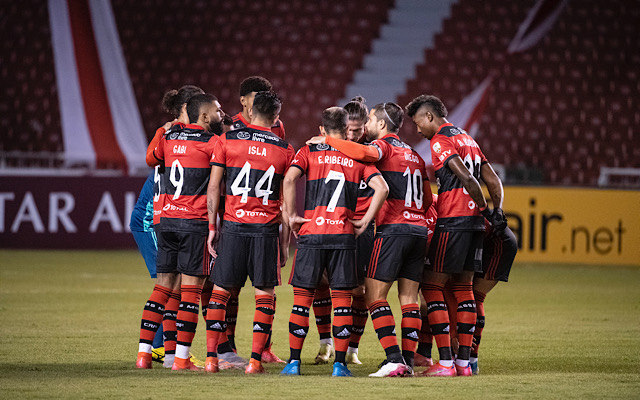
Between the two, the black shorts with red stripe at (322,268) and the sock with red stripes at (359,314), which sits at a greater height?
the black shorts with red stripe at (322,268)

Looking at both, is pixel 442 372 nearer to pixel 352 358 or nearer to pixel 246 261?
pixel 352 358

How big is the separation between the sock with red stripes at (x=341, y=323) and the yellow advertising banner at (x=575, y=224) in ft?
30.8

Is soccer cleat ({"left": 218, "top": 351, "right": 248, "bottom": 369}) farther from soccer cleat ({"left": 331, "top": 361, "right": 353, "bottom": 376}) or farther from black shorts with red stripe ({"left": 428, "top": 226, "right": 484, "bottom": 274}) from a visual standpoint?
black shorts with red stripe ({"left": 428, "top": 226, "right": 484, "bottom": 274})

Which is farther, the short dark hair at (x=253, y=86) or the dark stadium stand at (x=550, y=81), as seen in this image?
the dark stadium stand at (x=550, y=81)

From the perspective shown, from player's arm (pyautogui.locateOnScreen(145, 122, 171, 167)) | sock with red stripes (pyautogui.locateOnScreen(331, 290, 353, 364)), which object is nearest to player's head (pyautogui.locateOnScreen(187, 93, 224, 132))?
player's arm (pyautogui.locateOnScreen(145, 122, 171, 167))

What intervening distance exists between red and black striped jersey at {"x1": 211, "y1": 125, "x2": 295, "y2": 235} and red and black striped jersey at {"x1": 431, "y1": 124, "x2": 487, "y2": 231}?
116 cm

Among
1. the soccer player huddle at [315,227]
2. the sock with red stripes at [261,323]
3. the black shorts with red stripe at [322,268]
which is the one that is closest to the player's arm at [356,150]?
the soccer player huddle at [315,227]

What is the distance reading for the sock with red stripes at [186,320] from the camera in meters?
6.33

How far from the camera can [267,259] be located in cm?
623

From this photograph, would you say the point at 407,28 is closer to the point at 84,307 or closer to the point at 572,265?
the point at 572,265

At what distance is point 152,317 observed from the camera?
6.54 metres

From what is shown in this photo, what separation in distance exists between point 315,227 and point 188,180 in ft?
3.27

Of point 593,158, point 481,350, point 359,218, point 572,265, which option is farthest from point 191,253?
point 593,158

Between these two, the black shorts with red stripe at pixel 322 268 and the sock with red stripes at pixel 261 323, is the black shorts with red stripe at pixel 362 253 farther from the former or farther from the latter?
the sock with red stripes at pixel 261 323
